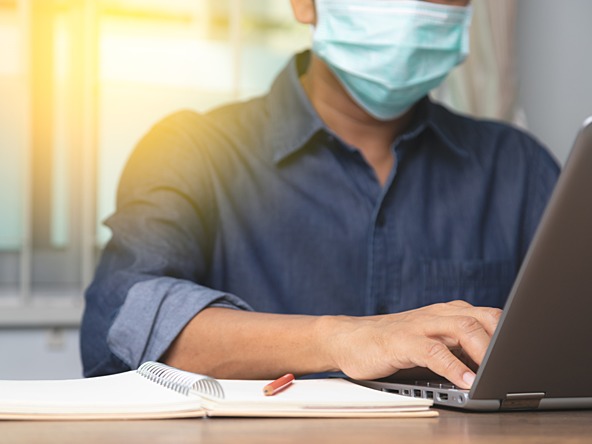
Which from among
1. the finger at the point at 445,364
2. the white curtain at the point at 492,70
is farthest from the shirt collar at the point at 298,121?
the white curtain at the point at 492,70

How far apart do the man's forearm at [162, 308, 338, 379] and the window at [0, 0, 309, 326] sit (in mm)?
1317

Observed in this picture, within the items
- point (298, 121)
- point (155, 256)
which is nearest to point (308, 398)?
point (155, 256)

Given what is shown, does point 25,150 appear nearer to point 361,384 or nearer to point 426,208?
point 426,208

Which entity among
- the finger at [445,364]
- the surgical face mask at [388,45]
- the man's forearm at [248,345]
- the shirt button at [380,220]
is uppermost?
the surgical face mask at [388,45]

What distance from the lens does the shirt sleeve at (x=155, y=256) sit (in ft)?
3.71

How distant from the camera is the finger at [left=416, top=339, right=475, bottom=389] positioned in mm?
Answer: 847

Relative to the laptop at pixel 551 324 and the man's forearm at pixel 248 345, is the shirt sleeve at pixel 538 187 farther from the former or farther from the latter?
the laptop at pixel 551 324

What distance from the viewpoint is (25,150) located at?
2400mm

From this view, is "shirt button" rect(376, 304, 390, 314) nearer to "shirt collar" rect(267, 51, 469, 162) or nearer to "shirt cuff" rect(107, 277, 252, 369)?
"shirt collar" rect(267, 51, 469, 162)

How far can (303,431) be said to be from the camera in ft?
2.22

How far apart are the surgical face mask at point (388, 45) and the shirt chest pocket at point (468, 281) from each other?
302mm

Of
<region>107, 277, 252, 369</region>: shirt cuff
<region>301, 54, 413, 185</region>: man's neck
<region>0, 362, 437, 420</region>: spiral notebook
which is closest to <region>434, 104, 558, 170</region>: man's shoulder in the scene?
<region>301, 54, 413, 185</region>: man's neck

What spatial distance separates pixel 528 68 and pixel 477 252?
4.70 feet

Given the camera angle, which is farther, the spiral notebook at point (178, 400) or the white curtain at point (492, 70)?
the white curtain at point (492, 70)
